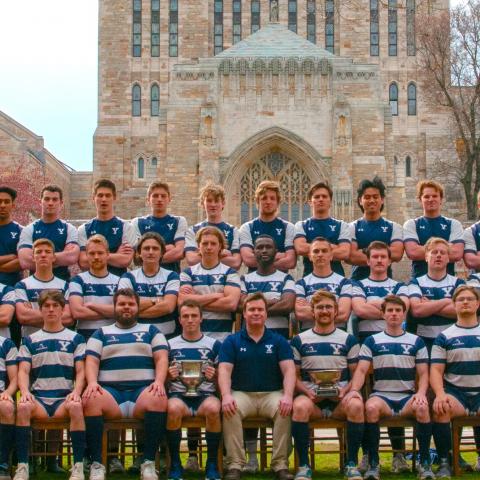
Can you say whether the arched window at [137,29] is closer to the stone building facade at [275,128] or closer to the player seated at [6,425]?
the stone building facade at [275,128]

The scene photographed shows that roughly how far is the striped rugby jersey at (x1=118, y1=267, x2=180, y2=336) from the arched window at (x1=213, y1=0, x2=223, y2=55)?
40923 mm

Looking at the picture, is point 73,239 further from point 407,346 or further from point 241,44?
point 241,44

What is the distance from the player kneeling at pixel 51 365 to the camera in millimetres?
9062

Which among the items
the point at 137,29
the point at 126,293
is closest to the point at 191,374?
the point at 126,293

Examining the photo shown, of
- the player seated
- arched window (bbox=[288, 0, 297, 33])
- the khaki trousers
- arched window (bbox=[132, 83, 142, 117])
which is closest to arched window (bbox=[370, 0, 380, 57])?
arched window (bbox=[288, 0, 297, 33])

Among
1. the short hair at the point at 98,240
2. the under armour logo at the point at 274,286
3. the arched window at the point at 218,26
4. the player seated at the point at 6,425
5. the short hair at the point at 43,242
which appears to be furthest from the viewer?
the arched window at the point at 218,26

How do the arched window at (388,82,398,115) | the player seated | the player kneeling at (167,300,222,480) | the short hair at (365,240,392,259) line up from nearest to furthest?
the player seated
the player kneeling at (167,300,222,480)
the short hair at (365,240,392,259)
the arched window at (388,82,398,115)

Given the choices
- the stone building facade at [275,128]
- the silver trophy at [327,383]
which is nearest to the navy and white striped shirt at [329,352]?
the silver trophy at [327,383]

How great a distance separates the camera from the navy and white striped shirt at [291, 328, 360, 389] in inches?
376

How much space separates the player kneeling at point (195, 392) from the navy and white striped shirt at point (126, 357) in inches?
7.9

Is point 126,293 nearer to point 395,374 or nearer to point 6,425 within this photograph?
point 6,425

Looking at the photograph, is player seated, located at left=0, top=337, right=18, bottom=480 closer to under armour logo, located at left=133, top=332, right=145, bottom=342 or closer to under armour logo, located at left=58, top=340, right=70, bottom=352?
under armour logo, located at left=58, top=340, right=70, bottom=352

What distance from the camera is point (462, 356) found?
9.48 m

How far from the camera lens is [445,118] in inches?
1921
